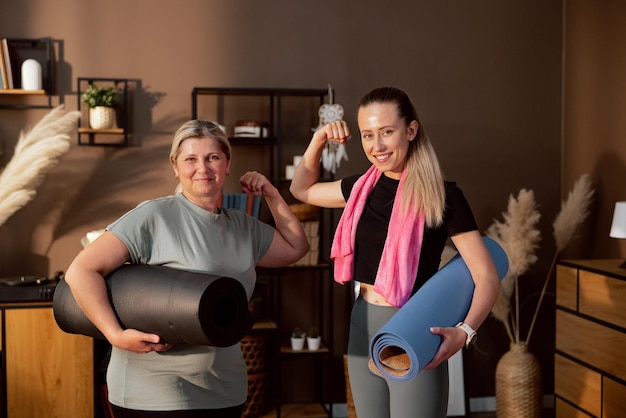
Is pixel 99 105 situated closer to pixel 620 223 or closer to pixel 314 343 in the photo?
pixel 314 343

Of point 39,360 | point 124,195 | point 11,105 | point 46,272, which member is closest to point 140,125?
point 124,195

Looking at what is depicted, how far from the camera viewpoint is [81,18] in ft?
13.5

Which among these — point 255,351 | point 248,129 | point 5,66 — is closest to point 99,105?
point 5,66

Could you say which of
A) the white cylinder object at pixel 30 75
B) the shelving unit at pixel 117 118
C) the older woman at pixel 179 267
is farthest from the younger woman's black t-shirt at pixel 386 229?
the white cylinder object at pixel 30 75

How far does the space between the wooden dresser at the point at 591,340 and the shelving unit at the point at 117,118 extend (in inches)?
91.7

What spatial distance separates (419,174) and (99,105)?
2490mm

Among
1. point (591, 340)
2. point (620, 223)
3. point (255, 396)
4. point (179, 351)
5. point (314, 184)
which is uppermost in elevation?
point (314, 184)

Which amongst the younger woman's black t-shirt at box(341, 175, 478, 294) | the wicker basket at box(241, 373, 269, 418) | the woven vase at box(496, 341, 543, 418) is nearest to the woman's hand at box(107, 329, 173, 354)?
the younger woman's black t-shirt at box(341, 175, 478, 294)

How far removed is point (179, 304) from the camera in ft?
5.85

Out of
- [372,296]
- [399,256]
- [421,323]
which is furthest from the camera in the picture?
[372,296]

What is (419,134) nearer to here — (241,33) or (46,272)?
(241,33)

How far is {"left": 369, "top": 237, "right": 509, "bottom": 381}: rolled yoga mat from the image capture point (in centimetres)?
174

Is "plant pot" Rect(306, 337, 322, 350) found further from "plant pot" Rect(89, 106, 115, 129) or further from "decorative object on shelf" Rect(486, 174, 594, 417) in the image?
"plant pot" Rect(89, 106, 115, 129)

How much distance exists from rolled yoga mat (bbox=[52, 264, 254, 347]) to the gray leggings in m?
0.29
